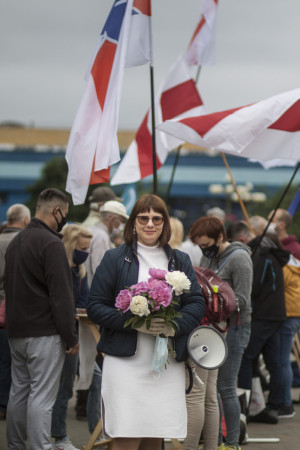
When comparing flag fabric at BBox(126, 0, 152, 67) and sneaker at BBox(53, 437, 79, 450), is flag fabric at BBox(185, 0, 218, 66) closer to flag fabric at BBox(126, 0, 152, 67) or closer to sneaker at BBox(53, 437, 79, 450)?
flag fabric at BBox(126, 0, 152, 67)

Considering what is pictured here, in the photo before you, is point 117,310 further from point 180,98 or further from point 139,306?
point 180,98

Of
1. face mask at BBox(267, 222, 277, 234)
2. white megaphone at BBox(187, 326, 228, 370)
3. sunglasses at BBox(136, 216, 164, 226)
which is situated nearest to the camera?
sunglasses at BBox(136, 216, 164, 226)

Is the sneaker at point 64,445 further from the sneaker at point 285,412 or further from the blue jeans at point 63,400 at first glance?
the sneaker at point 285,412

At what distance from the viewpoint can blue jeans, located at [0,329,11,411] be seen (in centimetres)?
739

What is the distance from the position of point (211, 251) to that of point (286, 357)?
2232 millimetres

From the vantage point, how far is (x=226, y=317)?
19.5ft

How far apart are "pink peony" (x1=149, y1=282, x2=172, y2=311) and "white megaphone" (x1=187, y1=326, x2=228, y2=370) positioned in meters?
0.56

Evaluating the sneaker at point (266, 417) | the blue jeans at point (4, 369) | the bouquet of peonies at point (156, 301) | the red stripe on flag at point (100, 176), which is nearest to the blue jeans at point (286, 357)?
the sneaker at point (266, 417)

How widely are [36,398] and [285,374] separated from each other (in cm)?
336

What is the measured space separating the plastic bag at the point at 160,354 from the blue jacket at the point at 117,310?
0.12 metres

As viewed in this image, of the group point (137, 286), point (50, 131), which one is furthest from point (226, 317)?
point (50, 131)

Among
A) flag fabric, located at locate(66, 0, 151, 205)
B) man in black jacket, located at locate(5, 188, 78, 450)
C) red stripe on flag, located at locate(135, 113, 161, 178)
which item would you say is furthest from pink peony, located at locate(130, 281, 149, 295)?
red stripe on flag, located at locate(135, 113, 161, 178)

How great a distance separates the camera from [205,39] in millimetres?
9594

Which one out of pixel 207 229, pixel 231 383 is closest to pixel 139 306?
pixel 207 229
